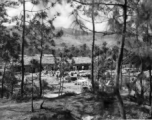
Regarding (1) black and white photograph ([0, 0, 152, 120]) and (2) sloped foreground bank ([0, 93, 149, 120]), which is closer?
(1) black and white photograph ([0, 0, 152, 120])

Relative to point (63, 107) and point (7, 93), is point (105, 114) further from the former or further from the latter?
point (7, 93)

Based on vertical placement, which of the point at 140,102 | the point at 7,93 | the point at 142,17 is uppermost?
the point at 142,17

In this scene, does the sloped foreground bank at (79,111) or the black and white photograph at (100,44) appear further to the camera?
the sloped foreground bank at (79,111)

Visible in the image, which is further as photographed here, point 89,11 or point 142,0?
point 89,11

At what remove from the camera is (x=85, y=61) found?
42.6 metres

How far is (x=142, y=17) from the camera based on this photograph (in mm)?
3580

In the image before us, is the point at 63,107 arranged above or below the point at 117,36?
below

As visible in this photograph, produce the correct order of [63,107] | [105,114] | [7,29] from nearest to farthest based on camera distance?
1. [105,114]
2. [63,107]
3. [7,29]

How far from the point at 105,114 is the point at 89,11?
3884mm

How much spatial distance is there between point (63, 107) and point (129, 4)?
187 inches

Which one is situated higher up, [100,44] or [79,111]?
[100,44]

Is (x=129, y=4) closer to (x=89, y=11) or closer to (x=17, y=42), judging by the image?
(x=89, y=11)

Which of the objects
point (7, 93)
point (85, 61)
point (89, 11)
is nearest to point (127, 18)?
point (89, 11)

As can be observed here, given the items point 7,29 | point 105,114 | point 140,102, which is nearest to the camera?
point 105,114
